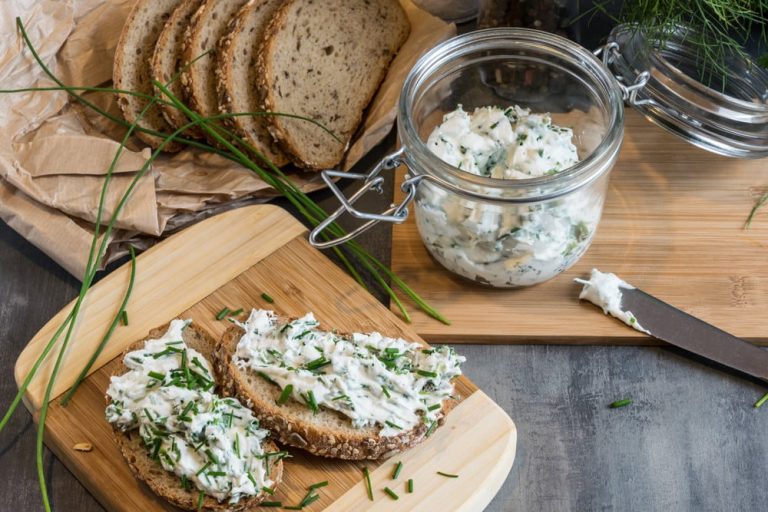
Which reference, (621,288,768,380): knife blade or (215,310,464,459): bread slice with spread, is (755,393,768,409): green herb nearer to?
(621,288,768,380): knife blade

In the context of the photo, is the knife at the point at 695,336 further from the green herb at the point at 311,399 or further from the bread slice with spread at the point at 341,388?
the green herb at the point at 311,399

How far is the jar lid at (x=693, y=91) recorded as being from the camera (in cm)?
278

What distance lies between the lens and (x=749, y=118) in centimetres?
278

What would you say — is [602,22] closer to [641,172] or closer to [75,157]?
[641,172]

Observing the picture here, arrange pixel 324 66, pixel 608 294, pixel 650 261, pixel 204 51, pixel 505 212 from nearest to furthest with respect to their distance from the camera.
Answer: pixel 505 212 → pixel 608 294 → pixel 650 261 → pixel 204 51 → pixel 324 66

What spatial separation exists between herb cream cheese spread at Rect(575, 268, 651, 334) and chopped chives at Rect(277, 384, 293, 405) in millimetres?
878

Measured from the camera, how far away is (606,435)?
8.00 ft

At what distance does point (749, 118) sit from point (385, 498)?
5.05ft

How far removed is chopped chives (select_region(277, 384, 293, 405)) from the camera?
7.11ft

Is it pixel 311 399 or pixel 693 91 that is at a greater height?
pixel 311 399

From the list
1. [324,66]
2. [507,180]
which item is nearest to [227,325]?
[507,180]

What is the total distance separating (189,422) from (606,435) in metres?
1.06

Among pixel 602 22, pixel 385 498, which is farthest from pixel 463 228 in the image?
pixel 602 22

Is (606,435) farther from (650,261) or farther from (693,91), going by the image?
(693,91)
